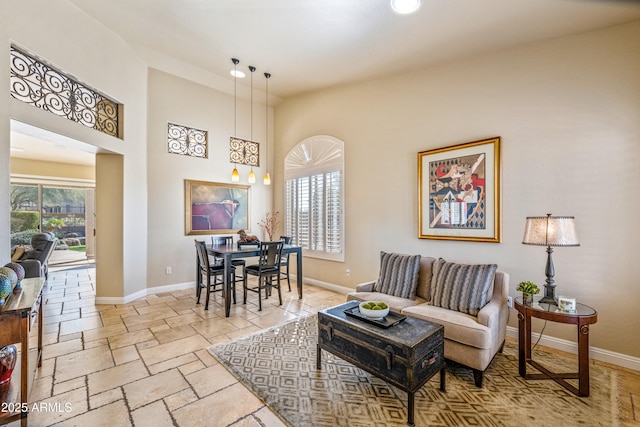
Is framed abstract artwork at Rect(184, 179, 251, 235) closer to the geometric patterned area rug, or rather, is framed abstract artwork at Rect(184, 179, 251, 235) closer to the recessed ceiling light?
the geometric patterned area rug

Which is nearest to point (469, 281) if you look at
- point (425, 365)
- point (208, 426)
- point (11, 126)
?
point (425, 365)

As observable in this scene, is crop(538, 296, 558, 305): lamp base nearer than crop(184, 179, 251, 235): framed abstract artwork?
Yes

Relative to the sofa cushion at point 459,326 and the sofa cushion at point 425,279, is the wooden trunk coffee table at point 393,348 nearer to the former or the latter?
the sofa cushion at point 459,326

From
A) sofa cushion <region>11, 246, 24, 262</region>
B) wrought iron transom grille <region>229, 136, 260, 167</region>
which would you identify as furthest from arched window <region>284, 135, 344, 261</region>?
sofa cushion <region>11, 246, 24, 262</region>

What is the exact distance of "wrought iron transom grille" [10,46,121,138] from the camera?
9.07ft

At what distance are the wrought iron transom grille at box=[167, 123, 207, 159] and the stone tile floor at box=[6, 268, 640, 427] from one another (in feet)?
8.67

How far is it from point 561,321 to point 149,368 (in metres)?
3.54

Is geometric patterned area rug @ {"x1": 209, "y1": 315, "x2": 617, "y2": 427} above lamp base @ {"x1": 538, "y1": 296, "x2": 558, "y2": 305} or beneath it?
beneath

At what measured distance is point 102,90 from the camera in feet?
12.3

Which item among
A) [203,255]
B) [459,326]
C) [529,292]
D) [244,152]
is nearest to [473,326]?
[459,326]

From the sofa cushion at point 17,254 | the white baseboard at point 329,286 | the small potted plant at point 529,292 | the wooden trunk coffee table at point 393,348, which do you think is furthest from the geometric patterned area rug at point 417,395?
the sofa cushion at point 17,254

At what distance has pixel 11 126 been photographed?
2.70m

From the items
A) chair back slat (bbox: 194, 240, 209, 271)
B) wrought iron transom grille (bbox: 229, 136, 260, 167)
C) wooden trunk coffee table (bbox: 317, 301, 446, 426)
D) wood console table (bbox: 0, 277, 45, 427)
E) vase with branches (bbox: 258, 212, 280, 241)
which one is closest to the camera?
wood console table (bbox: 0, 277, 45, 427)

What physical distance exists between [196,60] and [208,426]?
477 cm
